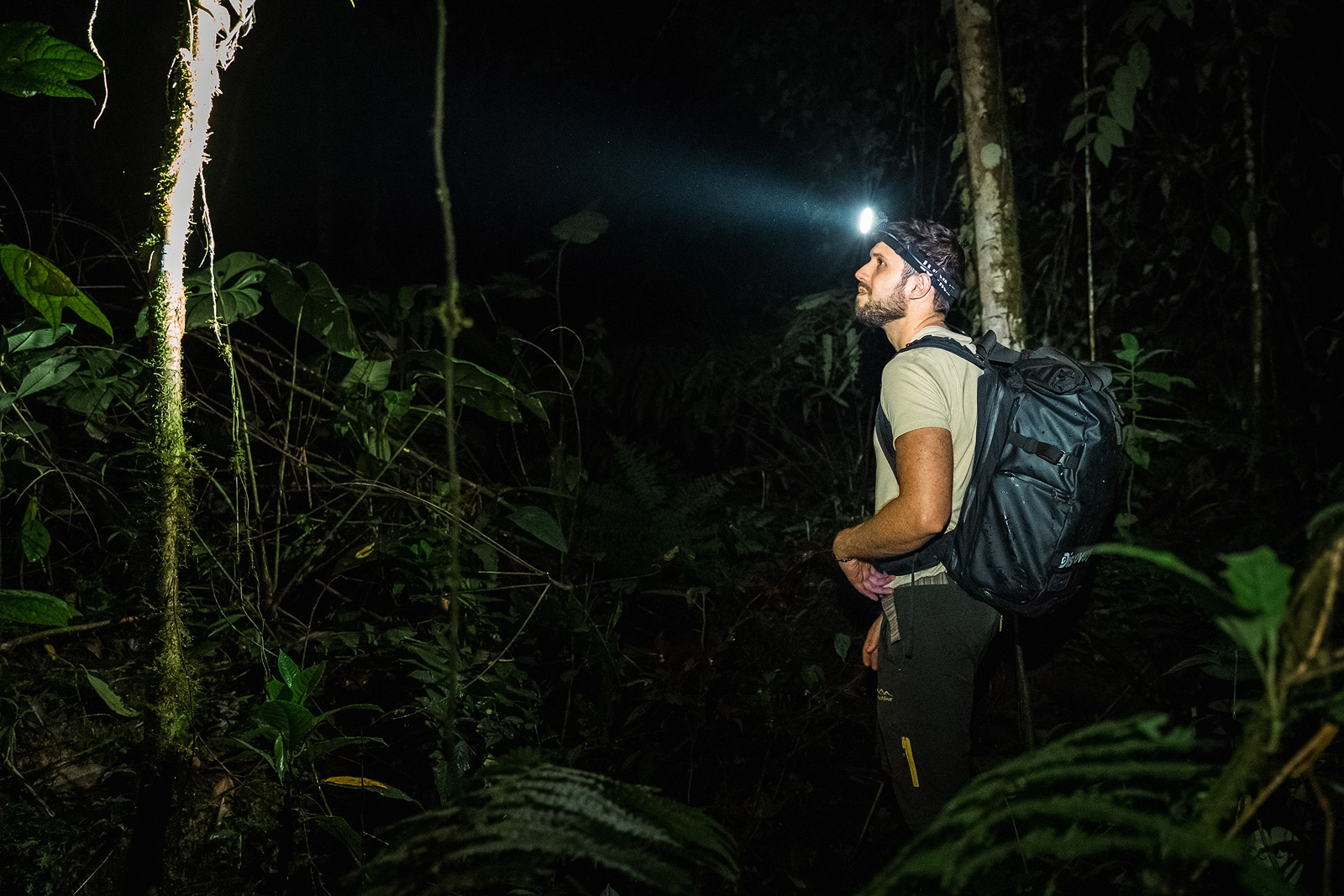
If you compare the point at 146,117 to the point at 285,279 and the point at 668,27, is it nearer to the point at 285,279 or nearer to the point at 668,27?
the point at 285,279

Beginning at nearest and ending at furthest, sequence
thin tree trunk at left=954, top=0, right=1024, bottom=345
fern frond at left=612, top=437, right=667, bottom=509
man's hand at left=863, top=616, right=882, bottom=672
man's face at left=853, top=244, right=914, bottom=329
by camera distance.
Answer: man's face at left=853, top=244, right=914, bottom=329 → man's hand at left=863, top=616, right=882, bottom=672 → thin tree trunk at left=954, top=0, right=1024, bottom=345 → fern frond at left=612, top=437, right=667, bottom=509

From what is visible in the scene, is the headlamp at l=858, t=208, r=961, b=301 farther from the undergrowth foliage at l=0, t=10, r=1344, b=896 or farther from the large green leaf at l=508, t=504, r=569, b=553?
the large green leaf at l=508, t=504, r=569, b=553

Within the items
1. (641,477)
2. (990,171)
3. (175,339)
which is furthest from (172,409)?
(990,171)

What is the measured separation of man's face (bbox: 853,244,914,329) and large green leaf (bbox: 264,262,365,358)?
2421mm

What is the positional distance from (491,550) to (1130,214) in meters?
4.01

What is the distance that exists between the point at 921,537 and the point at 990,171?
187cm

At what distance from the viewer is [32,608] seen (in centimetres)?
194

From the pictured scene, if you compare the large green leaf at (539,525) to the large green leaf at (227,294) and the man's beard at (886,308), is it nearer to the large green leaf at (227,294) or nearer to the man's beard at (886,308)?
the large green leaf at (227,294)

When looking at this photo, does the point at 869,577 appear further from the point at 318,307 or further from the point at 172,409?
the point at 318,307

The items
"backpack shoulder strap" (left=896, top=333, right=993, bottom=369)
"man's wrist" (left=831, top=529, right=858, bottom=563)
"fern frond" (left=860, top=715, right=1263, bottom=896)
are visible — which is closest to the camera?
"fern frond" (left=860, top=715, right=1263, bottom=896)

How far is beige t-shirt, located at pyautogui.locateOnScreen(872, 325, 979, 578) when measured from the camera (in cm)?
224

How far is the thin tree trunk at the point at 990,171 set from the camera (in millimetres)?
3268

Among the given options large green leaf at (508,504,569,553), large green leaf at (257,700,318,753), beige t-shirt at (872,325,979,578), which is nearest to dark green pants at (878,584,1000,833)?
beige t-shirt at (872,325,979,578)

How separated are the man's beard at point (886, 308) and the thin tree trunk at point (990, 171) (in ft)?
2.81
